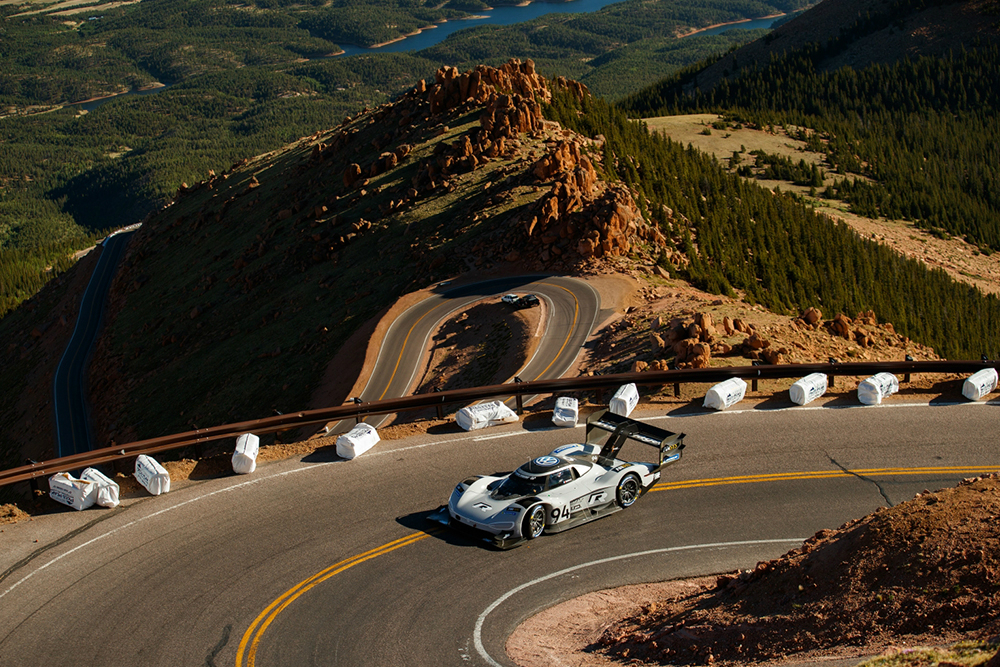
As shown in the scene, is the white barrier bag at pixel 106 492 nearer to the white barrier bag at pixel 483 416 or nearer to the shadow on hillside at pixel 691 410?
the white barrier bag at pixel 483 416

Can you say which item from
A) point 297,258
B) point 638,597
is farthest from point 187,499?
point 297,258

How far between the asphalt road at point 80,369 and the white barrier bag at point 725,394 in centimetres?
5832

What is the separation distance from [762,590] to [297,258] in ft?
205

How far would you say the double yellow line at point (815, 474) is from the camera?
23.8m

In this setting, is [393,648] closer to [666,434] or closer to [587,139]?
[666,434]

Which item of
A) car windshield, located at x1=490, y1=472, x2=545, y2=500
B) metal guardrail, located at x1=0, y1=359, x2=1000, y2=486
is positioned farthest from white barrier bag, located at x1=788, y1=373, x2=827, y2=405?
car windshield, located at x1=490, y1=472, x2=545, y2=500

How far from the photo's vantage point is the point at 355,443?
2566 cm

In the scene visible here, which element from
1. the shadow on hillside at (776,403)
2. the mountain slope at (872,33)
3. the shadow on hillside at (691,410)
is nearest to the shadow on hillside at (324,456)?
the shadow on hillside at (691,410)

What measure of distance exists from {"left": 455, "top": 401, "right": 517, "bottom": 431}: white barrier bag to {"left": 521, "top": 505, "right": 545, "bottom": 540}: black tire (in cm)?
678

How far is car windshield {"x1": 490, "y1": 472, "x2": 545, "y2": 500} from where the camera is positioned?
21078 mm

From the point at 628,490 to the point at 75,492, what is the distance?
52.0 ft

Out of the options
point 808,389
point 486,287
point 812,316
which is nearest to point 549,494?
point 808,389

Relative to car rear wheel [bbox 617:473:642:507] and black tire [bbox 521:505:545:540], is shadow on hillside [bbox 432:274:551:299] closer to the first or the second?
car rear wheel [bbox 617:473:642:507]

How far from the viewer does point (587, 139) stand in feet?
256
